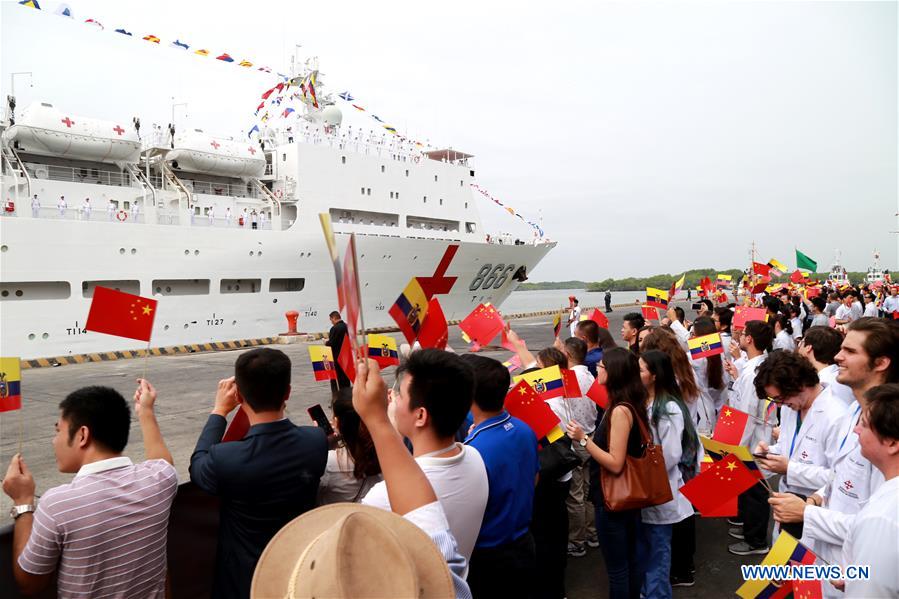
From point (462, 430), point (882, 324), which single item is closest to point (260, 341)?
point (462, 430)

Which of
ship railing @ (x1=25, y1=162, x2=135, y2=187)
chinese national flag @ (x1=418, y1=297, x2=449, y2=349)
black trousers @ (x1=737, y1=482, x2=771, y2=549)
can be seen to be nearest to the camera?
black trousers @ (x1=737, y1=482, x2=771, y2=549)

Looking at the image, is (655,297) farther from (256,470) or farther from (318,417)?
(256,470)

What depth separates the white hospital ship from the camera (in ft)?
47.0

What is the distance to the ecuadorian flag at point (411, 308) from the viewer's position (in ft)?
13.2

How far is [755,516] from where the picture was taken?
3.88 m

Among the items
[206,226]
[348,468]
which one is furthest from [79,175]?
[348,468]

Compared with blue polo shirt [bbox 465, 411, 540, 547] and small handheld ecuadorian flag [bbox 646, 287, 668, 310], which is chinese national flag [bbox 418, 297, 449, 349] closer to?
blue polo shirt [bbox 465, 411, 540, 547]

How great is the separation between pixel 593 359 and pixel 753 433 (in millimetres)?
1303

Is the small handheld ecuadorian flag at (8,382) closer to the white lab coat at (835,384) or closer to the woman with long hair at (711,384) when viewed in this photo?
the white lab coat at (835,384)

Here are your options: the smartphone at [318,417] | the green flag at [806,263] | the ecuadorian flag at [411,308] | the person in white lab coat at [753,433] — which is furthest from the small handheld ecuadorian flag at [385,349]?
the green flag at [806,263]

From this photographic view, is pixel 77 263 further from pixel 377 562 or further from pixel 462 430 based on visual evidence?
pixel 377 562

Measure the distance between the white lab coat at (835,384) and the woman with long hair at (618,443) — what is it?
113 centimetres

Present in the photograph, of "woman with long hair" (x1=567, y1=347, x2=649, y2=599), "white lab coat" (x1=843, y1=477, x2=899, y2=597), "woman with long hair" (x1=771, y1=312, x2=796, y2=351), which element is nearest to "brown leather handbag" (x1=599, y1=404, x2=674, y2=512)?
"woman with long hair" (x1=567, y1=347, x2=649, y2=599)

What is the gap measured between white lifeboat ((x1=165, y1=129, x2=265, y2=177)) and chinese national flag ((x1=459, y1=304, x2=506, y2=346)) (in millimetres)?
14861
